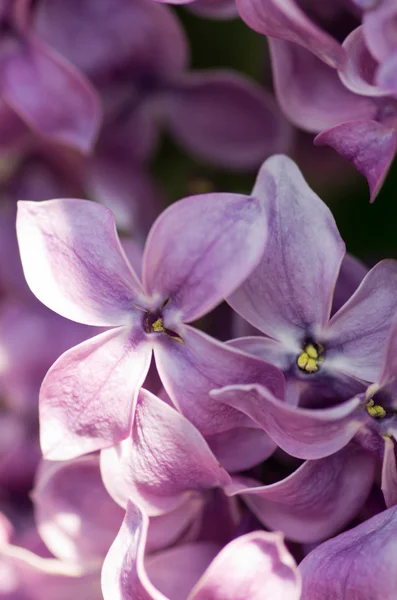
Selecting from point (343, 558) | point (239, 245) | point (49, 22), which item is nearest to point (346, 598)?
point (343, 558)

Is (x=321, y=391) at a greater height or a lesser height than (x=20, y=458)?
greater

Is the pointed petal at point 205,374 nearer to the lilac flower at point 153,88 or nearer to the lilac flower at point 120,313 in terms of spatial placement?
the lilac flower at point 120,313

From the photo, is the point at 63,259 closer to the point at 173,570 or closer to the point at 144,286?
the point at 144,286

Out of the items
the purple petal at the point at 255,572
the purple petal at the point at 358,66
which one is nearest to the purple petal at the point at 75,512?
the purple petal at the point at 255,572

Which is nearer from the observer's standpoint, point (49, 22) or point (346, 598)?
point (346, 598)

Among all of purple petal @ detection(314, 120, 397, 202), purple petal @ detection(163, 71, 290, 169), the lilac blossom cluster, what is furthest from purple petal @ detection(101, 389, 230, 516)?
purple petal @ detection(163, 71, 290, 169)

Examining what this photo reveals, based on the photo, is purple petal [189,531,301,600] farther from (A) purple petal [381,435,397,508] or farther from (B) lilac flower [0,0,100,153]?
(B) lilac flower [0,0,100,153]

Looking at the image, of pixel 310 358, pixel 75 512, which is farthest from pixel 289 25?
pixel 75 512

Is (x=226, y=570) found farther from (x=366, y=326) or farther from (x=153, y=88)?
(x=153, y=88)
